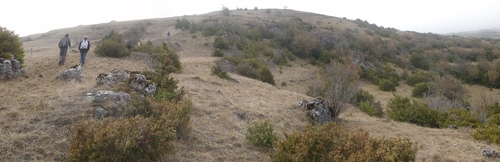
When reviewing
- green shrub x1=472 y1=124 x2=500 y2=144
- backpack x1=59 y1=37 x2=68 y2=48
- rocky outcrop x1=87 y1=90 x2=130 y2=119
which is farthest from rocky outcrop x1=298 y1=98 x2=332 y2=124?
backpack x1=59 y1=37 x2=68 y2=48

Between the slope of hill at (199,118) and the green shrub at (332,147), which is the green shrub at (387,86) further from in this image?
the green shrub at (332,147)

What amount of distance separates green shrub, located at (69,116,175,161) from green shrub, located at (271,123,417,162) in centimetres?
219

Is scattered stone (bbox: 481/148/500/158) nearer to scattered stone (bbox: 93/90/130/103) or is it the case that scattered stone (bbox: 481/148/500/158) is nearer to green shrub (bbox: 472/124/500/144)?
green shrub (bbox: 472/124/500/144)

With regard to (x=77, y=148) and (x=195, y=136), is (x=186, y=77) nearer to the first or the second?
(x=195, y=136)

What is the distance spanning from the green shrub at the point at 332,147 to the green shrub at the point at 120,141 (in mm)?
2185

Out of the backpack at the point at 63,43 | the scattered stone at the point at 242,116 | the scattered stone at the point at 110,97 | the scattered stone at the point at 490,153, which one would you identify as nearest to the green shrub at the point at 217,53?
the backpack at the point at 63,43

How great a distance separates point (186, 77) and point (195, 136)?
302 inches

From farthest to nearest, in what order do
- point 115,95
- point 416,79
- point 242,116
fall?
point 416,79, point 242,116, point 115,95

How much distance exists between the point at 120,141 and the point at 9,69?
24.7 ft

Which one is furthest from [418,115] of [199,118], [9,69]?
[9,69]

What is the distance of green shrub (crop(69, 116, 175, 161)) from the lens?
4.90 meters

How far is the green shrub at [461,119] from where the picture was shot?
12.1m

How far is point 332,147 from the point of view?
216 inches

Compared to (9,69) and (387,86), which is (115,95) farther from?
(387,86)
